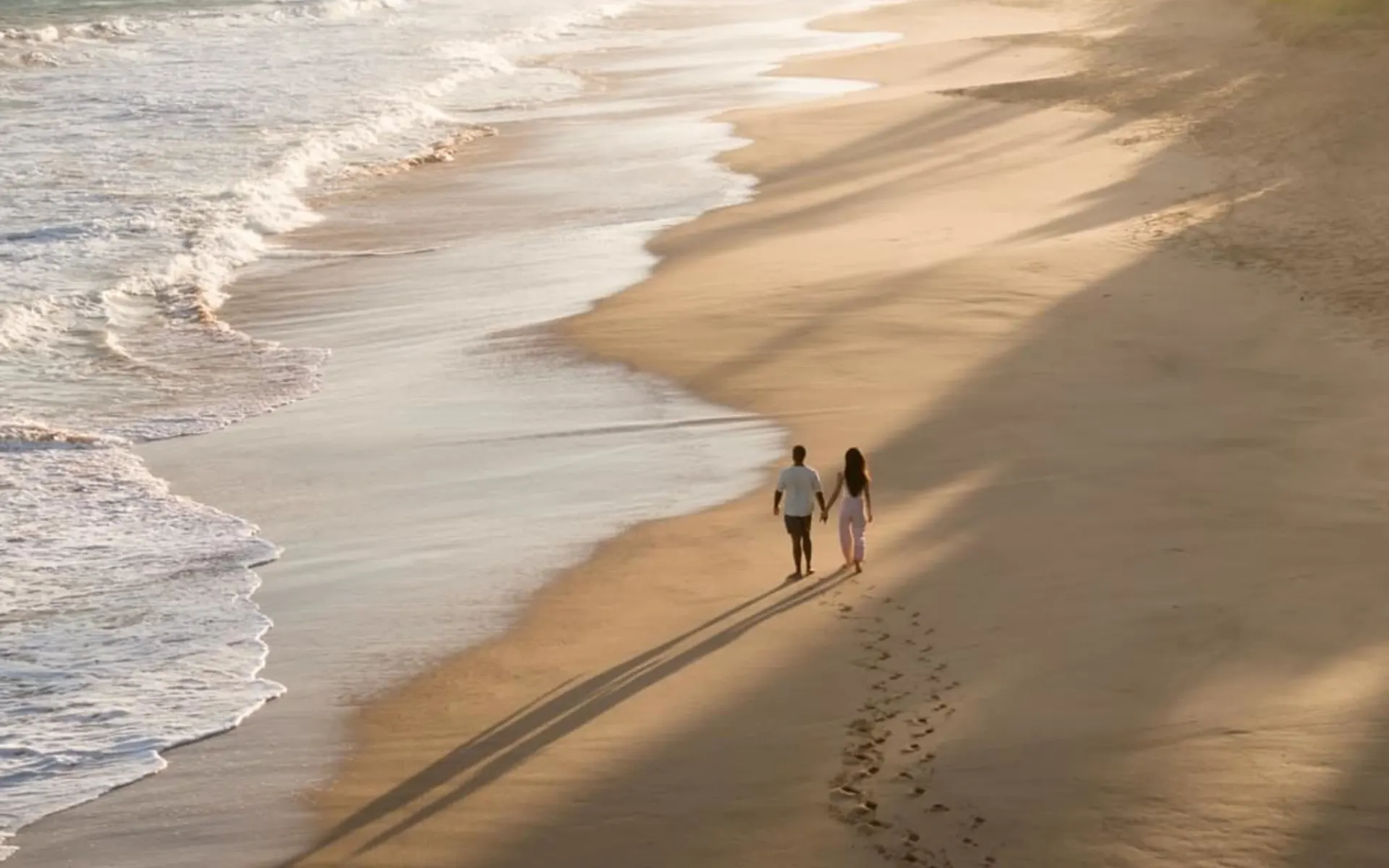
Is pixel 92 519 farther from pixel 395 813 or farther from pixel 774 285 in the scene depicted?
pixel 774 285

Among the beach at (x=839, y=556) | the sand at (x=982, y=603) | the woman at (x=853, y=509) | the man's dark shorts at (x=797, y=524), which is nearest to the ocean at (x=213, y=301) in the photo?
the beach at (x=839, y=556)

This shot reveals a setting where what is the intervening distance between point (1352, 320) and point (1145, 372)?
257 cm

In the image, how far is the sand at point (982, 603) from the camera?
9.07m

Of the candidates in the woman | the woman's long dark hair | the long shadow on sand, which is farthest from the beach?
the woman's long dark hair

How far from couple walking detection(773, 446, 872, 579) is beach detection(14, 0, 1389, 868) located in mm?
207

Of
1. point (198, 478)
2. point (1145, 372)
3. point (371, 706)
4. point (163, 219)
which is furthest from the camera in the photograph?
point (163, 219)

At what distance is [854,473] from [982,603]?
4.01 feet

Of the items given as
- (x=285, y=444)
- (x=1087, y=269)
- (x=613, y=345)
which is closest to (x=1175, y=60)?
(x=1087, y=269)

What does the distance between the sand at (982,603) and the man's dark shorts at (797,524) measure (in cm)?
31

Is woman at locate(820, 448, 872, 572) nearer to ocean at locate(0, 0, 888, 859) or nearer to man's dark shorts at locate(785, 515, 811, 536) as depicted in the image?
man's dark shorts at locate(785, 515, 811, 536)

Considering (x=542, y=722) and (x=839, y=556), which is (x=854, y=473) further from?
(x=542, y=722)

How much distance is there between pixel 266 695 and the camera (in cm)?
1099

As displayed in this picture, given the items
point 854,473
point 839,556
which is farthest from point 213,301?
point 854,473

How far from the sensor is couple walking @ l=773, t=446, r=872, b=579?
12.2 meters
